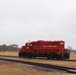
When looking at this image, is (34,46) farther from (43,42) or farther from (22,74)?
(22,74)

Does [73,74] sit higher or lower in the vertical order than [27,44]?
lower

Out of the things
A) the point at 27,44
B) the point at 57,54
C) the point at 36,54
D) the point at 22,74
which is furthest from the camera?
the point at 27,44

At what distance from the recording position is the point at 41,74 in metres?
21.9

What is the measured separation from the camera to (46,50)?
2053 inches

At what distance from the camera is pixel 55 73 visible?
22.0 m

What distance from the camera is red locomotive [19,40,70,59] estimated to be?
50434 mm

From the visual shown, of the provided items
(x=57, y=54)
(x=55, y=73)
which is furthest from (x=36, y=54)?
(x=55, y=73)

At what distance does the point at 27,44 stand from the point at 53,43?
6926 mm

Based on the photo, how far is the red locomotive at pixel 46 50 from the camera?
165 feet

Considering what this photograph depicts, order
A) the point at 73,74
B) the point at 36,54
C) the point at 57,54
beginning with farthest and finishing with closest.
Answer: the point at 36,54 < the point at 57,54 < the point at 73,74

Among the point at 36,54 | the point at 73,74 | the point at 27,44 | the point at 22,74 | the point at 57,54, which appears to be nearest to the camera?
the point at 73,74

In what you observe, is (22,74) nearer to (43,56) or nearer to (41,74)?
(41,74)

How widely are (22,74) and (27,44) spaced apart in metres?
35.3

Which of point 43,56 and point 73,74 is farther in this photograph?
point 43,56
